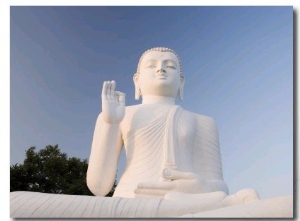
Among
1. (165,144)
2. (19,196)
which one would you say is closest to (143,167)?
(165,144)

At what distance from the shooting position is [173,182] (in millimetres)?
4980

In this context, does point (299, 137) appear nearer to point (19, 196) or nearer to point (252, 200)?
point (252, 200)

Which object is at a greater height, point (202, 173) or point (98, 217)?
point (202, 173)

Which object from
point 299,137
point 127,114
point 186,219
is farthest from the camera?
point 127,114

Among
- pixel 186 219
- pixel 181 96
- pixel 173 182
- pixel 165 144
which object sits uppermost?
pixel 181 96

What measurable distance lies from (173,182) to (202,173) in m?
0.63

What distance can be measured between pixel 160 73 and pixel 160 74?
0.01 meters

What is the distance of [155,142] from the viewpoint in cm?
550

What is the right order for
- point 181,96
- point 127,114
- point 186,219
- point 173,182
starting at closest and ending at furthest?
point 186,219 → point 173,182 → point 127,114 → point 181,96

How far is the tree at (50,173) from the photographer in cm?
1018

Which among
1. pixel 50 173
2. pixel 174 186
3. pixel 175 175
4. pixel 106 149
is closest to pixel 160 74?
pixel 106 149

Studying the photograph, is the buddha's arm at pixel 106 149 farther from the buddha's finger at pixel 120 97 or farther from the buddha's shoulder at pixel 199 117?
the buddha's shoulder at pixel 199 117

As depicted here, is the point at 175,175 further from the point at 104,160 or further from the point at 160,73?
the point at 160,73

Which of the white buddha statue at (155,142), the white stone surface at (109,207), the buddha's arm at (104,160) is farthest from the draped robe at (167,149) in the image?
the white stone surface at (109,207)
